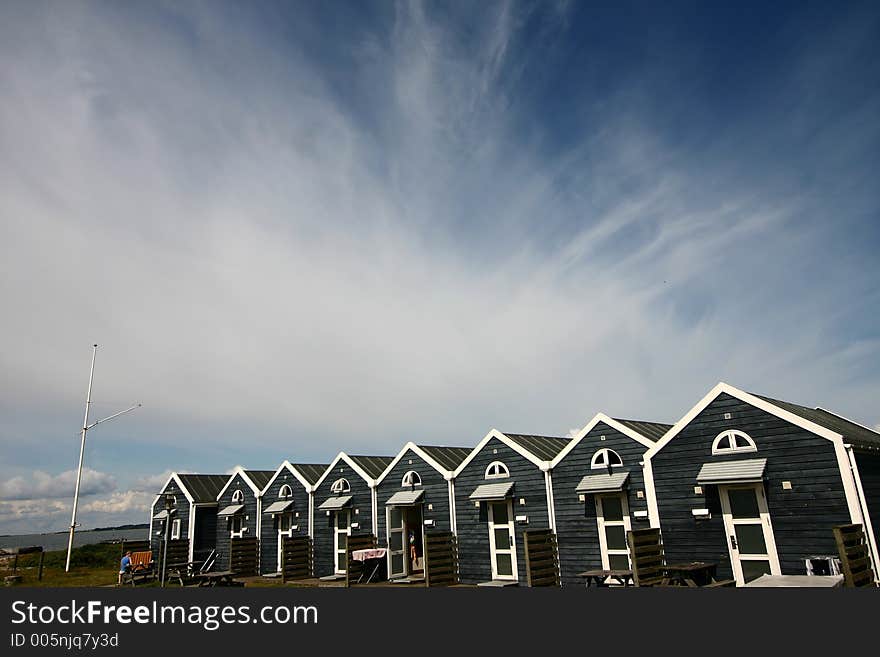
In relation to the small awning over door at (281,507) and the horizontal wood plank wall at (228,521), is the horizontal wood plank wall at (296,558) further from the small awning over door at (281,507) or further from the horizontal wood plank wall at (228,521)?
the horizontal wood plank wall at (228,521)

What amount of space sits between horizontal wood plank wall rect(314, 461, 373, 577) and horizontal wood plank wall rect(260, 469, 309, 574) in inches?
29.9

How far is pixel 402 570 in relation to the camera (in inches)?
843

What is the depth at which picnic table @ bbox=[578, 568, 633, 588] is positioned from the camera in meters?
13.0

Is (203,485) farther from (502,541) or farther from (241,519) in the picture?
(502,541)

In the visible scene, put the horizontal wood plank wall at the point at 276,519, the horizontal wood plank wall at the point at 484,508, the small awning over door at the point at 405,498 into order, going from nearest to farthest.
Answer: the horizontal wood plank wall at the point at 484,508 → the small awning over door at the point at 405,498 → the horizontal wood plank wall at the point at 276,519

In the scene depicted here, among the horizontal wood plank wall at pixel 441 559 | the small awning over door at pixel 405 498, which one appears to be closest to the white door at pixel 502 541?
the horizontal wood plank wall at pixel 441 559

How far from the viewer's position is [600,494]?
16.4 metres

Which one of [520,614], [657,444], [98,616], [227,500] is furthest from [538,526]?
[227,500]

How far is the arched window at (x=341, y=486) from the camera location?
23.4 metres

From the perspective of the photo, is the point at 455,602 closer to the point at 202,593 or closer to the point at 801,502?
the point at 202,593

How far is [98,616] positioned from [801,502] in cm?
1232

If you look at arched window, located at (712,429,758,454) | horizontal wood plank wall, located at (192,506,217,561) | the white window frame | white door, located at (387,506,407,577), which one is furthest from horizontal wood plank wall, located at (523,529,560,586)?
horizontal wood plank wall, located at (192,506,217,561)

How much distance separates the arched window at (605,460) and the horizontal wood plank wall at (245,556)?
52.1 feet

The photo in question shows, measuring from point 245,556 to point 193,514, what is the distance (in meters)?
4.51
